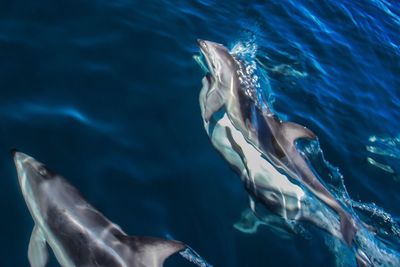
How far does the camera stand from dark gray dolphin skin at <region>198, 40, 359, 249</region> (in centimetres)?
787

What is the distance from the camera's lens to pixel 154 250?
17.1 ft

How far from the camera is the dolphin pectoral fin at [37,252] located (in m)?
5.61

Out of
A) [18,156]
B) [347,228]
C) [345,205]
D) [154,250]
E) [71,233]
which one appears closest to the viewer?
[154,250]

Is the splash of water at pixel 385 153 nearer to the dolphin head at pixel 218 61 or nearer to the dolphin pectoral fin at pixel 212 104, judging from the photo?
the dolphin head at pixel 218 61

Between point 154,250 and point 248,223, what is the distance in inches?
99.7

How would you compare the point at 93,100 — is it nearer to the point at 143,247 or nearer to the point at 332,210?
the point at 143,247

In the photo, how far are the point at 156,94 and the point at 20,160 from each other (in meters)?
3.20

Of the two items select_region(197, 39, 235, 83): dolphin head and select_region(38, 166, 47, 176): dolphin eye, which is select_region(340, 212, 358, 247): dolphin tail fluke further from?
select_region(38, 166, 47, 176): dolphin eye

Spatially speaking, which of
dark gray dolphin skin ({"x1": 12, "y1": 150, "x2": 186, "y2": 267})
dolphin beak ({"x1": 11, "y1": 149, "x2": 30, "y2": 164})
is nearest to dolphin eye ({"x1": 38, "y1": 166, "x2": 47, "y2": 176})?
dark gray dolphin skin ({"x1": 12, "y1": 150, "x2": 186, "y2": 267})

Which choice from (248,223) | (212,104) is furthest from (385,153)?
(248,223)

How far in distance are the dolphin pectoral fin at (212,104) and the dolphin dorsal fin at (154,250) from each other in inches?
138

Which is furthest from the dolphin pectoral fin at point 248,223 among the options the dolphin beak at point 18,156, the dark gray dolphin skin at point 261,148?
the dolphin beak at point 18,156

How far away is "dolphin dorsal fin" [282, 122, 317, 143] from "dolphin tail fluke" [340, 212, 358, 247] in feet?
4.36

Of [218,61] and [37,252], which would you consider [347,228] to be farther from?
[37,252]
